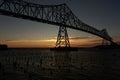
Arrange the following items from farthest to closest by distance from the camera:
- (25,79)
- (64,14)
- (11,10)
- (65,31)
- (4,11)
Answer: (64,14) < (65,31) < (11,10) < (4,11) < (25,79)

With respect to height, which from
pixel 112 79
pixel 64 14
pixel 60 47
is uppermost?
pixel 64 14

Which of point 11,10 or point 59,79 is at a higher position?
point 11,10

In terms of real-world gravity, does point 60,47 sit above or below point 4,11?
below

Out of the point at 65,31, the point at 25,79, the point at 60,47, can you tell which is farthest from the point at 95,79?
the point at 60,47

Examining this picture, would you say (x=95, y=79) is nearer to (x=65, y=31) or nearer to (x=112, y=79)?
(x=112, y=79)

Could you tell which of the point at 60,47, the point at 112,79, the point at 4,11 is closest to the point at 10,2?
the point at 4,11

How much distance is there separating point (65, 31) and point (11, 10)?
52.4 meters

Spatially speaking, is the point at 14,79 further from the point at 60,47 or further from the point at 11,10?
the point at 60,47

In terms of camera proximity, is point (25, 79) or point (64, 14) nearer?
point (25, 79)

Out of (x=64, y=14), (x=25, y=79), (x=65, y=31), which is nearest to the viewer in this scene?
(x=25, y=79)

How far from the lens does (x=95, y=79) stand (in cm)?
3341

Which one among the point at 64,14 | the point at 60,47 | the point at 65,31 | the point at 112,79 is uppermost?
the point at 64,14

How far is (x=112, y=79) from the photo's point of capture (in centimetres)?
3344

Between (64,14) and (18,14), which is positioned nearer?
(18,14)
